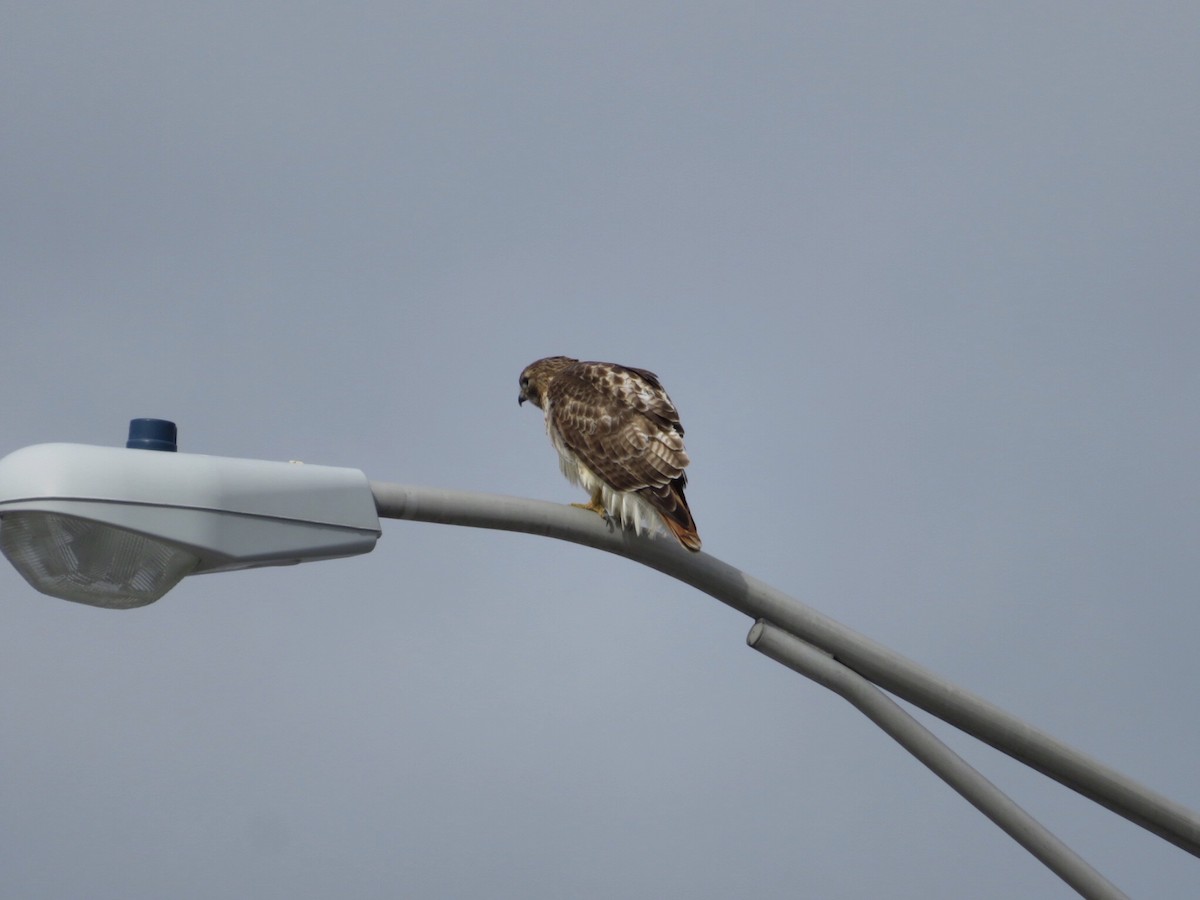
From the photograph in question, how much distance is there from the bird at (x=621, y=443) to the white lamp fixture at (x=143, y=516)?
2166 millimetres

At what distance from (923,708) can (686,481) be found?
6.94 ft

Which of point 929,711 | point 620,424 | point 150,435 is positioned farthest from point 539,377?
point 150,435

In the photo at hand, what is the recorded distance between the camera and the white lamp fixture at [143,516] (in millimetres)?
4113

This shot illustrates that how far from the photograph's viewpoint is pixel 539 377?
30.8 ft

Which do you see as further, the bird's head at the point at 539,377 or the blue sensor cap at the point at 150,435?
the bird's head at the point at 539,377

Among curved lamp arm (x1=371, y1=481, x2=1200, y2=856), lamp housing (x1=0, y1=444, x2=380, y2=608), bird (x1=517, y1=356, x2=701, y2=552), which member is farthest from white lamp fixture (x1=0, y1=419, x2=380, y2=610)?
bird (x1=517, y1=356, x2=701, y2=552)

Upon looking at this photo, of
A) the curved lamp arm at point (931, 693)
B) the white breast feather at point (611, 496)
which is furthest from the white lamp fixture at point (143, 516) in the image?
the white breast feather at point (611, 496)

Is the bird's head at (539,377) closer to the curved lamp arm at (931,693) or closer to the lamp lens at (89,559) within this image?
the curved lamp arm at (931,693)

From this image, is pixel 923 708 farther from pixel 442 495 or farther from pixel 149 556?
pixel 149 556

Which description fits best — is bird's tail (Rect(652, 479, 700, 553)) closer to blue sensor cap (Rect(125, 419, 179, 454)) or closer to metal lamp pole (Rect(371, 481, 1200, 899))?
metal lamp pole (Rect(371, 481, 1200, 899))

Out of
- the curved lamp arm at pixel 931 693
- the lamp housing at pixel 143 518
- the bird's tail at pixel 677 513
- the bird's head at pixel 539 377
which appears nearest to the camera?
the lamp housing at pixel 143 518

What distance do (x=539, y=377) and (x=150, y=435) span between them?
5036 mm

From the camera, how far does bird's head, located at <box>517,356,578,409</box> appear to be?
9297 mm

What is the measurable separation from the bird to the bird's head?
0.04 m
